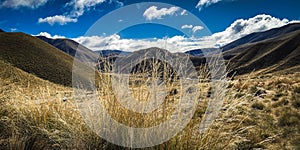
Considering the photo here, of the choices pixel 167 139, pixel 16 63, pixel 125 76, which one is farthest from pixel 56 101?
pixel 16 63

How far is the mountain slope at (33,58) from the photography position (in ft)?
190

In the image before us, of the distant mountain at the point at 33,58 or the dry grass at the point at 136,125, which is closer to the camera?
the dry grass at the point at 136,125

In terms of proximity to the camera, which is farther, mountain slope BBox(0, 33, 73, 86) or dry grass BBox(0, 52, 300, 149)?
mountain slope BBox(0, 33, 73, 86)

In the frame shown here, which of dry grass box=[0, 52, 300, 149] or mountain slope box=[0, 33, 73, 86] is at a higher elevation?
mountain slope box=[0, 33, 73, 86]

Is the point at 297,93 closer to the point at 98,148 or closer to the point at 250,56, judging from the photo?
the point at 98,148

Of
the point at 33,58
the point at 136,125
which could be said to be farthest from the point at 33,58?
the point at 136,125

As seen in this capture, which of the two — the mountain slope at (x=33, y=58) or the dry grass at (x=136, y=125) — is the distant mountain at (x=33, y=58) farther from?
the dry grass at (x=136, y=125)

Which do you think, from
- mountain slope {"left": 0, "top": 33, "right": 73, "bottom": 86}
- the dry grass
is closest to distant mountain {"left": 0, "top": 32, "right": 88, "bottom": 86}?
mountain slope {"left": 0, "top": 33, "right": 73, "bottom": 86}

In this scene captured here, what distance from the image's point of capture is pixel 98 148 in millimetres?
2623

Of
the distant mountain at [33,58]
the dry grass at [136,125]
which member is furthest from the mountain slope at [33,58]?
the dry grass at [136,125]

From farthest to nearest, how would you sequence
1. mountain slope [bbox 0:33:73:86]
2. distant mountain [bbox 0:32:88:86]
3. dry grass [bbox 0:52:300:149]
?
mountain slope [bbox 0:33:73:86] → distant mountain [bbox 0:32:88:86] → dry grass [bbox 0:52:300:149]

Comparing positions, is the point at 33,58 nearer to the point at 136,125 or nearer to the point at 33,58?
the point at 33,58

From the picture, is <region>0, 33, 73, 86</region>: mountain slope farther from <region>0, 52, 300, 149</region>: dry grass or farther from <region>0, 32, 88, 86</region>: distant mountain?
<region>0, 52, 300, 149</region>: dry grass

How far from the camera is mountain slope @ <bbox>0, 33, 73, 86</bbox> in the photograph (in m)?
57.9
